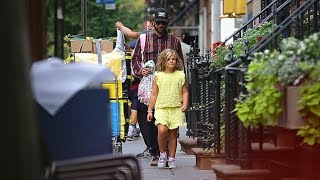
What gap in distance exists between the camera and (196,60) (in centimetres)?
1188

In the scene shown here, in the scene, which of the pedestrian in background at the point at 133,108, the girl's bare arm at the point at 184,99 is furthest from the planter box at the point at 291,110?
the pedestrian in background at the point at 133,108

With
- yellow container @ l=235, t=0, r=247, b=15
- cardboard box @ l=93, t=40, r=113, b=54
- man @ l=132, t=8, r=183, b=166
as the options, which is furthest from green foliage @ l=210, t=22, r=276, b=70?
yellow container @ l=235, t=0, r=247, b=15

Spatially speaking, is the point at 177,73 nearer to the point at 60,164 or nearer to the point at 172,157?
the point at 172,157

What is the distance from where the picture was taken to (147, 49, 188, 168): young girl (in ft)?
33.5

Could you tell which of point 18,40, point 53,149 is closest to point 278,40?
point 53,149

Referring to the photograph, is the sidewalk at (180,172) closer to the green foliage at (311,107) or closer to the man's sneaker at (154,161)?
the man's sneaker at (154,161)

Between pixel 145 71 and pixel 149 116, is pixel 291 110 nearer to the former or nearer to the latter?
pixel 149 116

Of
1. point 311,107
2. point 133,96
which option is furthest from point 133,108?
point 311,107

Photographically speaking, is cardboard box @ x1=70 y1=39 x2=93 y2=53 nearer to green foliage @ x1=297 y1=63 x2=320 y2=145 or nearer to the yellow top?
the yellow top

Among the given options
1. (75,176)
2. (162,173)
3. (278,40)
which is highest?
(278,40)

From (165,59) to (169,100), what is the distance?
49 centimetres

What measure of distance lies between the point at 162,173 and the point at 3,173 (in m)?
6.24

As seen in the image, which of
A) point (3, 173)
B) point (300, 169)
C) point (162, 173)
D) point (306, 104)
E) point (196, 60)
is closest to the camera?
point (3, 173)

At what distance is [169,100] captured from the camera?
10227 mm
